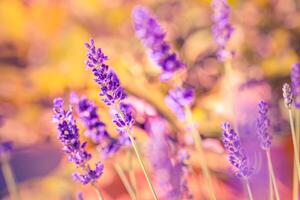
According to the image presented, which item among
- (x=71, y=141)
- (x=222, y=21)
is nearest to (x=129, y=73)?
(x=222, y=21)

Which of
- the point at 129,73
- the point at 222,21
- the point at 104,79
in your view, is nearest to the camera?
the point at 104,79

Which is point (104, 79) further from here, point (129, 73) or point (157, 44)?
point (129, 73)

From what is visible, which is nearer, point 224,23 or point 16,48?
point 224,23

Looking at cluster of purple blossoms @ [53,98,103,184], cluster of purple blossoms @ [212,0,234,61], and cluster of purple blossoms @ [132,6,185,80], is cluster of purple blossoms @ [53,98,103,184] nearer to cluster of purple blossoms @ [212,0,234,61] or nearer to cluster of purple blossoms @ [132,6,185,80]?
cluster of purple blossoms @ [132,6,185,80]

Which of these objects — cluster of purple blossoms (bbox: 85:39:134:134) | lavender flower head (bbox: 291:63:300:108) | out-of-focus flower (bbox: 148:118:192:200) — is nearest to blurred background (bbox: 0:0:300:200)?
out-of-focus flower (bbox: 148:118:192:200)

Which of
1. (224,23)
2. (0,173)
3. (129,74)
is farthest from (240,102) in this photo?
(0,173)

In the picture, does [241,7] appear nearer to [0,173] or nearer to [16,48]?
[16,48]

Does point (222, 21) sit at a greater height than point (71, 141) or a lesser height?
greater
